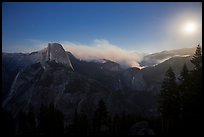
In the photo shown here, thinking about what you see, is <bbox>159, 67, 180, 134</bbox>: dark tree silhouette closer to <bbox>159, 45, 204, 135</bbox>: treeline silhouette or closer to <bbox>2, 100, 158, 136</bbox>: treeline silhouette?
<bbox>159, 45, 204, 135</bbox>: treeline silhouette

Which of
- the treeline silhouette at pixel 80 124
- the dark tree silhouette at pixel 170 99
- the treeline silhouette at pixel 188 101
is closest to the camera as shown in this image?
the treeline silhouette at pixel 188 101

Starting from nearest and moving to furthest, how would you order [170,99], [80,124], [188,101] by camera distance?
[188,101]
[170,99]
[80,124]

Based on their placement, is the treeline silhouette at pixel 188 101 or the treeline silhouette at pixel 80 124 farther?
the treeline silhouette at pixel 80 124

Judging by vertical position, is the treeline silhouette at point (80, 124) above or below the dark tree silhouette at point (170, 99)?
below

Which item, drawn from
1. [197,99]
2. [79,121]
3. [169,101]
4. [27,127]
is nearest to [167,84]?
[169,101]

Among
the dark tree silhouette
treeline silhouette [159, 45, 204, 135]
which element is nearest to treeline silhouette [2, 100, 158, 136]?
the dark tree silhouette

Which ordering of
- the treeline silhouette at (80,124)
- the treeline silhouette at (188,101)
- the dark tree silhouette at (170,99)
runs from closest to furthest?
the treeline silhouette at (188,101) < the dark tree silhouette at (170,99) < the treeline silhouette at (80,124)

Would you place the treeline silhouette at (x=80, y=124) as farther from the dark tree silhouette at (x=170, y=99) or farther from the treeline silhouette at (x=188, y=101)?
the treeline silhouette at (x=188, y=101)

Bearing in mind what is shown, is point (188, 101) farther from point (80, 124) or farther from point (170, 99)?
point (80, 124)

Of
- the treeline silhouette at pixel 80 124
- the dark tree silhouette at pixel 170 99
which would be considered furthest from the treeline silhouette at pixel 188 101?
the treeline silhouette at pixel 80 124

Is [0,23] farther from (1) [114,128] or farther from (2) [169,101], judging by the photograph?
(1) [114,128]

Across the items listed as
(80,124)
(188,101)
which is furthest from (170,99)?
(80,124)
